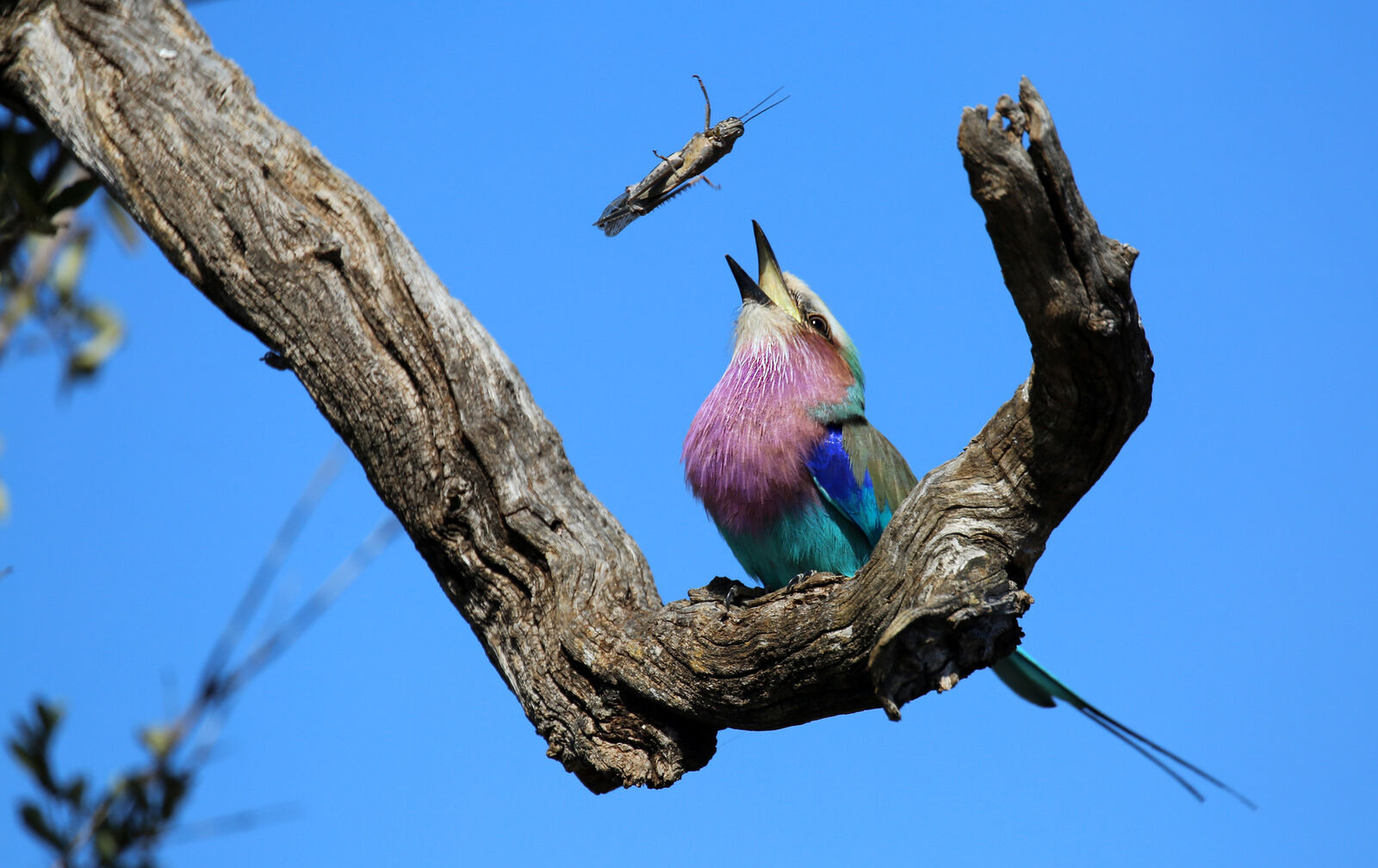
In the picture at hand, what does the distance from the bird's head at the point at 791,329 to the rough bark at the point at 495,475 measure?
56.5 inches

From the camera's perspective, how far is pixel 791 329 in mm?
5102

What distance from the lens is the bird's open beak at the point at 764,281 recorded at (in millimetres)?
5336

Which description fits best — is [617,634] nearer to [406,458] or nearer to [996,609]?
[406,458]

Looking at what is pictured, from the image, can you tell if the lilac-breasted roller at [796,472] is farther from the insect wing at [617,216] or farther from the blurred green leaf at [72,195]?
the blurred green leaf at [72,195]

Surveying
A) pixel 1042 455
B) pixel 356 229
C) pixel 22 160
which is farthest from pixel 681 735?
pixel 22 160

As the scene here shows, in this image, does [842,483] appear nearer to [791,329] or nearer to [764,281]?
[791,329]

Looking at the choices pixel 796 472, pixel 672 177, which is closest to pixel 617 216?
pixel 672 177

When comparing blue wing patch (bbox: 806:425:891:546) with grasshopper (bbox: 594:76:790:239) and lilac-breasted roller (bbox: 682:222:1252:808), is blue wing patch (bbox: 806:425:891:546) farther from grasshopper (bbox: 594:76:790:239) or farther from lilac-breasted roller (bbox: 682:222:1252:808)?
grasshopper (bbox: 594:76:790:239)

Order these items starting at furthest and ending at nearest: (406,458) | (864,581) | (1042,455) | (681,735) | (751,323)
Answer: (751,323)
(406,458)
(681,735)
(864,581)
(1042,455)

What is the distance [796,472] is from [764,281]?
1.33 m

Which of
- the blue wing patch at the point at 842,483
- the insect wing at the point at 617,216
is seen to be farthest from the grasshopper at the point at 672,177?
the blue wing patch at the point at 842,483

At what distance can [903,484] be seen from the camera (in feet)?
15.2

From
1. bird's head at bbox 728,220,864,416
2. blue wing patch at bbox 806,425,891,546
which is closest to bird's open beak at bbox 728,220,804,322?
bird's head at bbox 728,220,864,416

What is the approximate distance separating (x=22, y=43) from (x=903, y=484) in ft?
12.4
